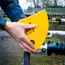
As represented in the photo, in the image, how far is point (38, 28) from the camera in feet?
2.16

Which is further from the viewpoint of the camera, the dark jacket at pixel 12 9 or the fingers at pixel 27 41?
the dark jacket at pixel 12 9

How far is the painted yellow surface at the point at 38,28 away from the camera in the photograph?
653 mm

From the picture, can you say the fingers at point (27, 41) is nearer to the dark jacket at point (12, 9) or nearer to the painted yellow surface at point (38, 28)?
the painted yellow surface at point (38, 28)

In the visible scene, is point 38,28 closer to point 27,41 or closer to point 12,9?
point 27,41

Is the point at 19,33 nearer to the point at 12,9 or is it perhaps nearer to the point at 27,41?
the point at 27,41

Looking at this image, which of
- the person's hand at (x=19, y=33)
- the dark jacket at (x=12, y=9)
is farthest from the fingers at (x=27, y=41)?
the dark jacket at (x=12, y=9)

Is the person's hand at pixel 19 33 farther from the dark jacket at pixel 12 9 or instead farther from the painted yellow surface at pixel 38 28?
the dark jacket at pixel 12 9

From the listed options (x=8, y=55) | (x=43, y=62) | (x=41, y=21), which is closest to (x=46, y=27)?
(x=41, y=21)

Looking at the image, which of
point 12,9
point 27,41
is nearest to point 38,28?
point 27,41

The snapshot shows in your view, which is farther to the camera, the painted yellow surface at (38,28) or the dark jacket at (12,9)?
the dark jacket at (12,9)

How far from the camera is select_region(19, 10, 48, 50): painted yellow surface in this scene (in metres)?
0.65

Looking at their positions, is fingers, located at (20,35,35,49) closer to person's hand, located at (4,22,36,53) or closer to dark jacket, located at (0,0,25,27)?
person's hand, located at (4,22,36,53)

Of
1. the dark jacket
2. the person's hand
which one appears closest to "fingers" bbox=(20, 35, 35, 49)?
the person's hand

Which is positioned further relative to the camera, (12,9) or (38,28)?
(12,9)
